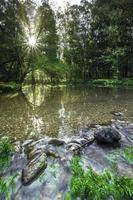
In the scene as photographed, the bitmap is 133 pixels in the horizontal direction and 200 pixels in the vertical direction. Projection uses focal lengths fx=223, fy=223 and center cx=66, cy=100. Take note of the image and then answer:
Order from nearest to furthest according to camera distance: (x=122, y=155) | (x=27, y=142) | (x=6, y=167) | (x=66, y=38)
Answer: (x=6, y=167), (x=122, y=155), (x=27, y=142), (x=66, y=38)

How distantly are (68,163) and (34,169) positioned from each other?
3.24 feet

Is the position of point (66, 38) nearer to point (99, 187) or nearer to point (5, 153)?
point (5, 153)

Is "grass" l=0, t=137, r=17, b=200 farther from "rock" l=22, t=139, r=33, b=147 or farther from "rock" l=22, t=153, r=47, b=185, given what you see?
"rock" l=22, t=139, r=33, b=147

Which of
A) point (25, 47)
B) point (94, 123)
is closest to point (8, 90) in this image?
point (25, 47)

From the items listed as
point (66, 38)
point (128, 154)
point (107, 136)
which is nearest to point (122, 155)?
point (128, 154)

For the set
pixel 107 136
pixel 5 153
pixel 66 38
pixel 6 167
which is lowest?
pixel 6 167

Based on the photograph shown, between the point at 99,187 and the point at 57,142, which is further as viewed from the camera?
the point at 57,142

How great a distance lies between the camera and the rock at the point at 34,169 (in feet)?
16.5

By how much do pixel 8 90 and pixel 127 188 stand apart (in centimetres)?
2391

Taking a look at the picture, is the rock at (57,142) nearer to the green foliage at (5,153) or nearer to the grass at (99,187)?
the green foliage at (5,153)

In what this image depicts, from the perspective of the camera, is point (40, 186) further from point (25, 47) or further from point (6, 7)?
point (6, 7)

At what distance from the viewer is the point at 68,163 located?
586 cm

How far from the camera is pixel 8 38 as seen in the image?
88.4ft

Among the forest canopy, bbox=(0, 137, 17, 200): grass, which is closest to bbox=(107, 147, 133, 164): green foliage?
bbox=(0, 137, 17, 200): grass
